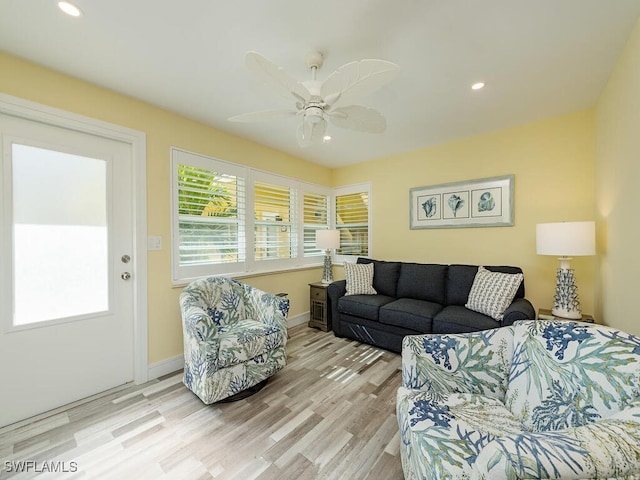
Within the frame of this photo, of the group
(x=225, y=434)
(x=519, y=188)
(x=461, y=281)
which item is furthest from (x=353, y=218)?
(x=225, y=434)

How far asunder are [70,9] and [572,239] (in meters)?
3.67

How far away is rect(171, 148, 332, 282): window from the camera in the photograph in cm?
263

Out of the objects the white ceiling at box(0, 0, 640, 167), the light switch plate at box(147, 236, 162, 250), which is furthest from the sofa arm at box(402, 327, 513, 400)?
the light switch plate at box(147, 236, 162, 250)

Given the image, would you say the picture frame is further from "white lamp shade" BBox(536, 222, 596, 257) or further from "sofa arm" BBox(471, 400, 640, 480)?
"sofa arm" BBox(471, 400, 640, 480)

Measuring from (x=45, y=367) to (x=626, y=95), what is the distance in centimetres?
442

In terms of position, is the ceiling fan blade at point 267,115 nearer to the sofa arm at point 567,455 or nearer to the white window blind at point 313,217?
the sofa arm at point 567,455

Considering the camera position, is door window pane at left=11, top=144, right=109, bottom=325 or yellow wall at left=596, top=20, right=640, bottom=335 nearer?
yellow wall at left=596, top=20, right=640, bottom=335

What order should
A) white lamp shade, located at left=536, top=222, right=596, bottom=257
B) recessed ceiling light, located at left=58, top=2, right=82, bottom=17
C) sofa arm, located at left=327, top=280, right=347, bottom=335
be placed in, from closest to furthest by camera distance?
recessed ceiling light, located at left=58, top=2, right=82, bottom=17 → white lamp shade, located at left=536, top=222, right=596, bottom=257 → sofa arm, located at left=327, top=280, right=347, bottom=335

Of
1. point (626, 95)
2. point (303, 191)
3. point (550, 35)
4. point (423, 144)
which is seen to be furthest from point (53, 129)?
point (626, 95)

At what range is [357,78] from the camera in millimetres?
1352

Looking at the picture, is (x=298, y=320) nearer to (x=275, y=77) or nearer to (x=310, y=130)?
(x=310, y=130)

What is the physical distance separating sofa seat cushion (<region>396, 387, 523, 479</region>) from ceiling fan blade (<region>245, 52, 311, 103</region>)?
174cm

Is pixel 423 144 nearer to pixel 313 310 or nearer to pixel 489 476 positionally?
pixel 313 310

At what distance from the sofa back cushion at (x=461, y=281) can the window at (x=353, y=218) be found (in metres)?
1.41
